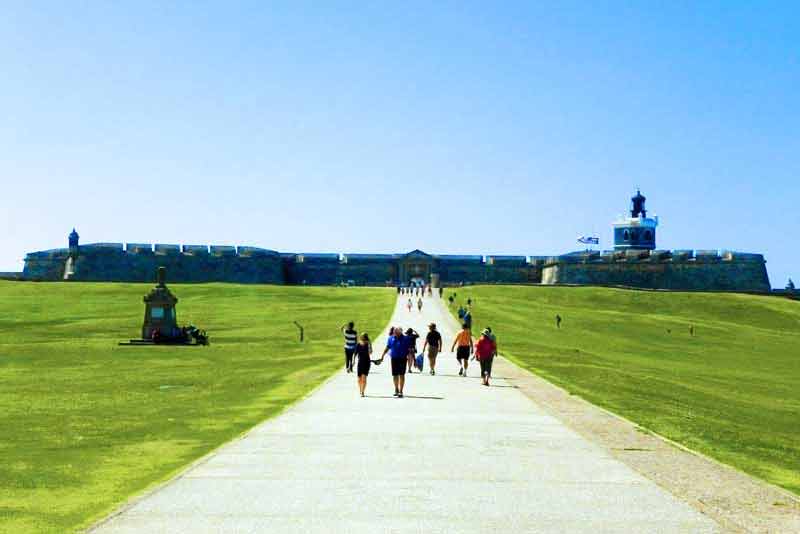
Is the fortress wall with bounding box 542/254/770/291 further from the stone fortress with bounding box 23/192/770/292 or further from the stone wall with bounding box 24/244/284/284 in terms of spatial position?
the stone wall with bounding box 24/244/284/284

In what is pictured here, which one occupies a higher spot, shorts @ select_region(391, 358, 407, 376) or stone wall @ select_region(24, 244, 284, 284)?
stone wall @ select_region(24, 244, 284, 284)

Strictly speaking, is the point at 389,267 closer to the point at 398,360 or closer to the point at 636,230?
the point at 636,230

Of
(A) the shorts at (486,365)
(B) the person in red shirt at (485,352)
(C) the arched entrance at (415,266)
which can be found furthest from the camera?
(C) the arched entrance at (415,266)

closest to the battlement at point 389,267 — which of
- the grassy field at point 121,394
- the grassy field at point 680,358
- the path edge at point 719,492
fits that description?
the grassy field at point 680,358

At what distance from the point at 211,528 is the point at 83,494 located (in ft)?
10.2

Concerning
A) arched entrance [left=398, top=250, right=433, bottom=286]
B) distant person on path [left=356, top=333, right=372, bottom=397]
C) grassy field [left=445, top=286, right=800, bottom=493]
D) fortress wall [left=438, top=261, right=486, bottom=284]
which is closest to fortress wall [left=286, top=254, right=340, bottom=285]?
arched entrance [left=398, top=250, right=433, bottom=286]

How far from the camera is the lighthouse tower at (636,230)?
136 m

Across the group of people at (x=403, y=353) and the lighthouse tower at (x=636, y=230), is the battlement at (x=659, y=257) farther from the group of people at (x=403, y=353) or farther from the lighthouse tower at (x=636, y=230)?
the group of people at (x=403, y=353)

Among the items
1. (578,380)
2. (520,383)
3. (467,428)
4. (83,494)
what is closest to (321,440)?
(467,428)

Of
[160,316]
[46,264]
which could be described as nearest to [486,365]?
[160,316]

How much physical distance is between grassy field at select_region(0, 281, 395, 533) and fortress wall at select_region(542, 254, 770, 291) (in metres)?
56.7

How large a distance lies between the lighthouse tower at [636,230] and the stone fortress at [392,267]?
14.3 m

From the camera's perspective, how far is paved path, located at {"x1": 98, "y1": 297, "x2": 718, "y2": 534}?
9875mm

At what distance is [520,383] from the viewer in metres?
26.7
